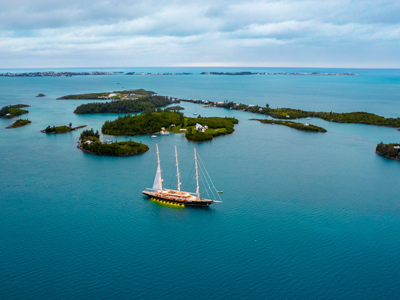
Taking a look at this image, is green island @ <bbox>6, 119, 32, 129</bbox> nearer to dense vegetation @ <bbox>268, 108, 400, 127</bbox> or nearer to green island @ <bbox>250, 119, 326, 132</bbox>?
green island @ <bbox>250, 119, 326, 132</bbox>

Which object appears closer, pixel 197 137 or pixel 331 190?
pixel 331 190

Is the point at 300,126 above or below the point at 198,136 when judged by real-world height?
above

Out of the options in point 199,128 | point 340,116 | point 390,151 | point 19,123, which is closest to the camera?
point 390,151

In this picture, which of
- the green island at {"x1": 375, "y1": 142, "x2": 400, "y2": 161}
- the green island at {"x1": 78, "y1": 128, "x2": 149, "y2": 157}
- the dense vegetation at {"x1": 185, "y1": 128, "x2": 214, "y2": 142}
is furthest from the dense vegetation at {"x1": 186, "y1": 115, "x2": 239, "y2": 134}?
the green island at {"x1": 375, "y1": 142, "x2": 400, "y2": 161}

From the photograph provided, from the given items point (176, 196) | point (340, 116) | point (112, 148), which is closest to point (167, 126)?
point (112, 148)

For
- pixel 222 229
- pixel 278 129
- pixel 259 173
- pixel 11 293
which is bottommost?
pixel 11 293

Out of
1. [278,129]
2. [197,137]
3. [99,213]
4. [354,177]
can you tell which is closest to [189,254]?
A: [99,213]

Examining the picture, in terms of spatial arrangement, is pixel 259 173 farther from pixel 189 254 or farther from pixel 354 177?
pixel 189 254

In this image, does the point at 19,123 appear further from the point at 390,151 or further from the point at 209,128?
the point at 390,151
